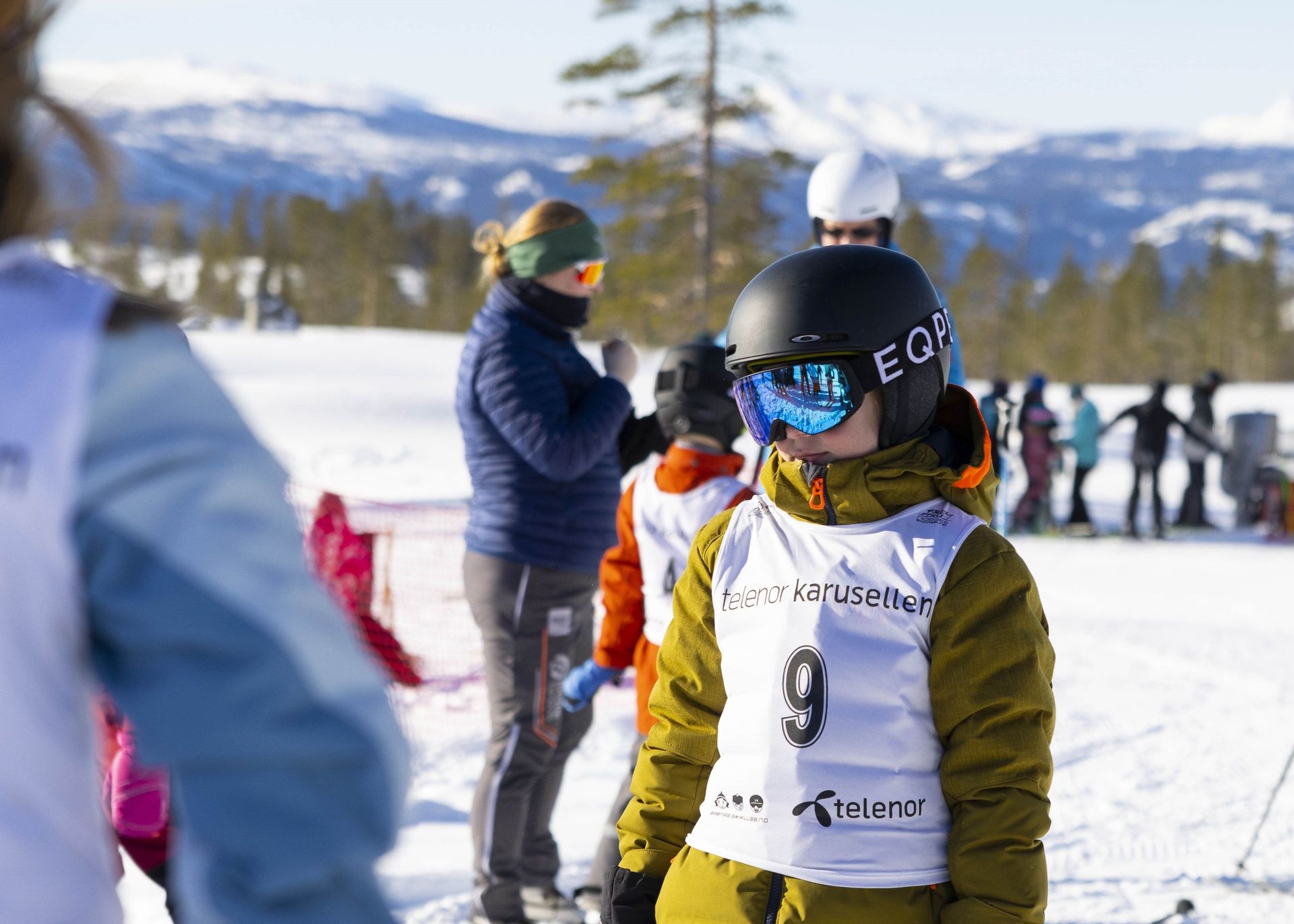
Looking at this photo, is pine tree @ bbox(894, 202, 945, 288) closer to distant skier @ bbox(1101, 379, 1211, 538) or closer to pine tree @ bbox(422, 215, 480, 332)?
pine tree @ bbox(422, 215, 480, 332)

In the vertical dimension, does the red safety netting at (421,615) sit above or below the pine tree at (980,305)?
below

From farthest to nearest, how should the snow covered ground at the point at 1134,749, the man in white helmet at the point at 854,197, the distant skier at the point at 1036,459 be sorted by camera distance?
the distant skier at the point at 1036,459
the snow covered ground at the point at 1134,749
the man in white helmet at the point at 854,197

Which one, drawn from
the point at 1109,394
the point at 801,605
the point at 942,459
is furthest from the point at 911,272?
the point at 1109,394

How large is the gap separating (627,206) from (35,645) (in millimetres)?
36360

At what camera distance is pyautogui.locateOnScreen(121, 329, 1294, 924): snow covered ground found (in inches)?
177

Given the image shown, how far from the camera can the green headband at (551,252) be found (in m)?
4.11

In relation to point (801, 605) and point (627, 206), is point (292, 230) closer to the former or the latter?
point (627, 206)

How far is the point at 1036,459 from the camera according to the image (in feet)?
51.9

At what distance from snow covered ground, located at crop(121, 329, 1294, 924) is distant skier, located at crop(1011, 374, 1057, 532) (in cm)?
49

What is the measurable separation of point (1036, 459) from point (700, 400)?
509 inches

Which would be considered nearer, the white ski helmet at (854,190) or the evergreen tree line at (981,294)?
the white ski helmet at (854,190)

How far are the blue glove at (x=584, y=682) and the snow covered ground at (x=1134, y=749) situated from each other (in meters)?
0.62

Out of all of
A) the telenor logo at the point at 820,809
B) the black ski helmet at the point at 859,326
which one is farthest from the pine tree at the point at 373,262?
the telenor logo at the point at 820,809

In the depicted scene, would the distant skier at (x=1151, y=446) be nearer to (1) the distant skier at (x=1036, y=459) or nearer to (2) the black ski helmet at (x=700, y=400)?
(1) the distant skier at (x=1036, y=459)
